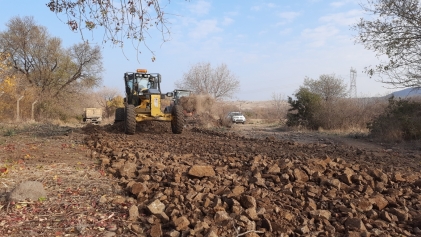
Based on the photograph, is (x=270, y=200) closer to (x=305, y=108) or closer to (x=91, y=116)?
(x=305, y=108)

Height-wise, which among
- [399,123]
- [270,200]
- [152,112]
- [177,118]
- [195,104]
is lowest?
[270,200]

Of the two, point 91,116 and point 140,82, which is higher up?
point 140,82

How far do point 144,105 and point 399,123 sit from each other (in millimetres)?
9494

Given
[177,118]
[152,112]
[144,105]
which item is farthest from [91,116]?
[177,118]

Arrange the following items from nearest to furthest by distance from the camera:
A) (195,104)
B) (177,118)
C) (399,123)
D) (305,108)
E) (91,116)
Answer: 1. (177,118)
2. (399,123)
3. (305,108)
4. (195,104)
5. (91,116)

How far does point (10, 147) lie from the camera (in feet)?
26.7

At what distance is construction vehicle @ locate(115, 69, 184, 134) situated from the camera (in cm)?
1158

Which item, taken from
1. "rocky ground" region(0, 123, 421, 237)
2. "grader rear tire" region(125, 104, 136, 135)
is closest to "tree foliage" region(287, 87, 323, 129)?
"grader rear tire" region(125, 104, 136, 135)

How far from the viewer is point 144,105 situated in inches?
513

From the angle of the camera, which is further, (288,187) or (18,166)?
(18,166)

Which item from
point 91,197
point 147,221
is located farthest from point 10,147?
point 147,221

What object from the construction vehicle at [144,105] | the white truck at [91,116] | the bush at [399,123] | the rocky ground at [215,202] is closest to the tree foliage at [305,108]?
the bush at [399,123]

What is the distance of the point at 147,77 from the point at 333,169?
990cm

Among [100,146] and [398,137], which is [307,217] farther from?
[398,137]
